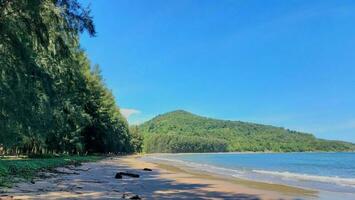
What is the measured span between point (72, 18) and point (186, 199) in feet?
24.6

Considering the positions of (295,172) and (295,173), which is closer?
(295,173)

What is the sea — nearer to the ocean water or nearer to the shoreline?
the ocean water

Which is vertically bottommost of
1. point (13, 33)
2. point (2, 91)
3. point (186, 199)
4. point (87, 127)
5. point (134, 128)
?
point (186, 199)

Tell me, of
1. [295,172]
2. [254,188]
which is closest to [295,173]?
[295,172]

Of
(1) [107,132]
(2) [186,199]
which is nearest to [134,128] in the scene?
(1) [107,132]

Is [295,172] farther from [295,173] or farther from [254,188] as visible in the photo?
[254,188]

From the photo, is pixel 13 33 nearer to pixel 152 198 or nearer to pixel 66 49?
pixel 66 49

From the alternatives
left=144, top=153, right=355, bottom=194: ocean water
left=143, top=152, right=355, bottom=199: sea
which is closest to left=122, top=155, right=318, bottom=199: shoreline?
left=143, top=152, right=355, bottom=199: sea

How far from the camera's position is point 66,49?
14016mm

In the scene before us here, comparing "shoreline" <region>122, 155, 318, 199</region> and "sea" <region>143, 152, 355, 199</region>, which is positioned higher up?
"sea" <region>143, 152, 355, 199</region>

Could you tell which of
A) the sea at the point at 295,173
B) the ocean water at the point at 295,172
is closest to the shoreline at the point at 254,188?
the sea at the point at 295,173

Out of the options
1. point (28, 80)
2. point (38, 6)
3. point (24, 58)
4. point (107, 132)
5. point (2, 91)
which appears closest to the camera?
point (38, 6)

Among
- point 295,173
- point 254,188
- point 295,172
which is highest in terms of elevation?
point 295,172

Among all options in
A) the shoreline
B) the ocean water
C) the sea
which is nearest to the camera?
the shoreline
